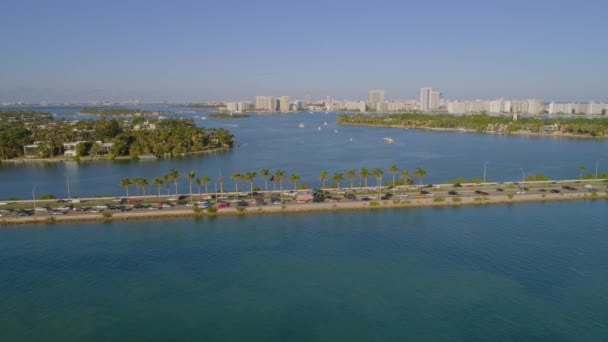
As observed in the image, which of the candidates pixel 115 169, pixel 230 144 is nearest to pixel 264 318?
pixel 115 169

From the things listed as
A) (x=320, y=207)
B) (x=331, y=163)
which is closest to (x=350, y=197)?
(x=320, y=207)

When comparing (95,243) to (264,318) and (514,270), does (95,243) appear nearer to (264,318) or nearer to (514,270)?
(264,318)

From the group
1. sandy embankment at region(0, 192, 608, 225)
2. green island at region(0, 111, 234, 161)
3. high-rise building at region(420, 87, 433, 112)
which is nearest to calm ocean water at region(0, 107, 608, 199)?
green island at region(0, 111, 234, 161)

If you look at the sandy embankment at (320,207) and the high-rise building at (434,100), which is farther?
the high-rise building at (434,100)

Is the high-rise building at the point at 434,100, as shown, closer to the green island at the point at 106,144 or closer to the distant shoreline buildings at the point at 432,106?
the distant shoreline buildings at the point at 432,106

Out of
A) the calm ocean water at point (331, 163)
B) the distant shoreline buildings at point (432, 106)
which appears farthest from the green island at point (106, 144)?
the distant shoreline buildings at point (432, 106)

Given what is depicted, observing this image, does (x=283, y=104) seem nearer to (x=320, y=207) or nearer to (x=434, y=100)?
(x=434, y=100)

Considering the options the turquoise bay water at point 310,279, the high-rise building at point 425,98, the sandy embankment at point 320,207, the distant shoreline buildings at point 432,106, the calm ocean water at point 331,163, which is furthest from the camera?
the high-rise building at point 425,98
